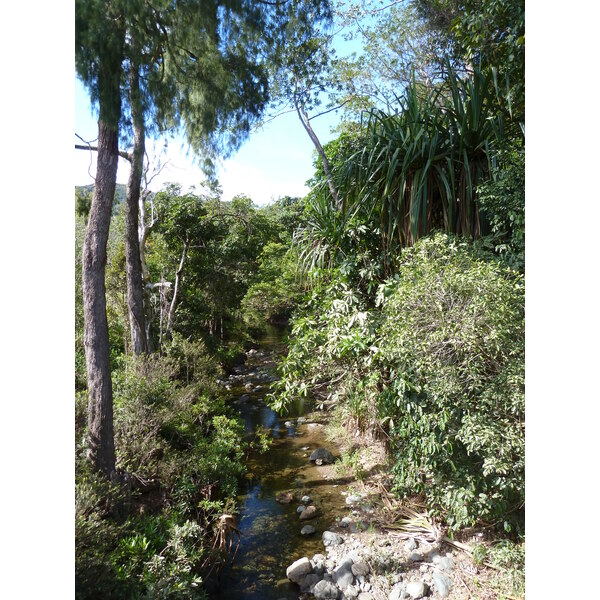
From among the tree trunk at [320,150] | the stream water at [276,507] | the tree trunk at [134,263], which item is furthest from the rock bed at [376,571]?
the tree trunk at [134,263]

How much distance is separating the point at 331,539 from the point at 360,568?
13.1 inches

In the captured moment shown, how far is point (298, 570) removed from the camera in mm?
2324

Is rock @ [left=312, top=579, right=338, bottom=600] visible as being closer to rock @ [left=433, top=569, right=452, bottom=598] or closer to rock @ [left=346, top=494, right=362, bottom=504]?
rock @ [left=433, top=569, right=452, bottom=598]

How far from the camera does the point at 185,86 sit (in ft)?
7.61

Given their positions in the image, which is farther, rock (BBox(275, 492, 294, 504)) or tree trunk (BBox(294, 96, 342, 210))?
rock (BBox(275, 492, 294, 504))

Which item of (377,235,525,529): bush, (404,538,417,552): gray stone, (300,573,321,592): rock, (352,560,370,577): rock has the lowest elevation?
(300,573,321,592): rock

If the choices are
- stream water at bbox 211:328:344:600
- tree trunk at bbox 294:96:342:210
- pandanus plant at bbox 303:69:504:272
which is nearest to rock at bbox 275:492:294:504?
stream water at bbox 211:328:344:600

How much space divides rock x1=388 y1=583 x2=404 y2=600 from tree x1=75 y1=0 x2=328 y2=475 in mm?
1717

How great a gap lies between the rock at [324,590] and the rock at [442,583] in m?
0.54

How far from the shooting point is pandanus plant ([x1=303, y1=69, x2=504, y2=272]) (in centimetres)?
236
